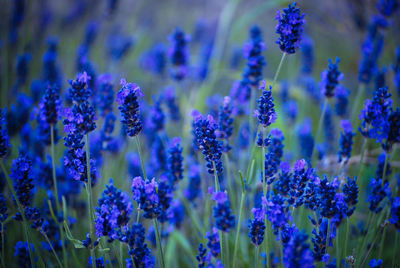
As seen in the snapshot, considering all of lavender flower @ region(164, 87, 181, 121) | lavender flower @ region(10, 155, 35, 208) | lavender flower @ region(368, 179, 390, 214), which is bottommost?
lavender flower @ region(368, 179, 390, 214)

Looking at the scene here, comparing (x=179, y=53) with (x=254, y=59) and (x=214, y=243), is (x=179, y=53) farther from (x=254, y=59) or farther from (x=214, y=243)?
(x=214, y=243)

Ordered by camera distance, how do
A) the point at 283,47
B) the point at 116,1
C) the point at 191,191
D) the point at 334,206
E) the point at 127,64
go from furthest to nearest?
the point at 127,64
the point at 116,1
the point at 191,191
the point at 283,47
the point at 334,206

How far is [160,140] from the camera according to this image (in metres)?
2.03

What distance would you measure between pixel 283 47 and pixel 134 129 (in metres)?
0.73

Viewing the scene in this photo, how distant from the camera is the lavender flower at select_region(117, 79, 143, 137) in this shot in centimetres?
114

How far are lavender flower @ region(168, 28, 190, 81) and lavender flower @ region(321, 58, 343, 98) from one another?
3.56ft

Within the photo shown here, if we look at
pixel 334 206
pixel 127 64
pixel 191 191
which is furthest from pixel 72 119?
pixel 127 64

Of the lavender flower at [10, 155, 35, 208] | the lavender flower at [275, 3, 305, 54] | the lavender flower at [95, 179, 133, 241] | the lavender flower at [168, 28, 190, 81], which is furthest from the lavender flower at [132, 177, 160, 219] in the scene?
the lavender flower at [168, 28, 190, 81]

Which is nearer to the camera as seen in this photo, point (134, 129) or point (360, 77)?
point (134, 129)

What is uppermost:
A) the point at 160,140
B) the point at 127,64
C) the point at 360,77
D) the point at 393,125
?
the point at 127,64

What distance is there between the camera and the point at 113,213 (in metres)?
1.04

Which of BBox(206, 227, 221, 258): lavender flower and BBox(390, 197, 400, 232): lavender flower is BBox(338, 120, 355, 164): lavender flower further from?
BBox(206, 227, 221, 258): lavender flower

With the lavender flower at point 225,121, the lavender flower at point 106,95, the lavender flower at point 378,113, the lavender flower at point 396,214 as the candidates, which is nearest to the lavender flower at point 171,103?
the lavender flower at point 106,95

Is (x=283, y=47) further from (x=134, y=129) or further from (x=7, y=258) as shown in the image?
(x=7, y=258)
